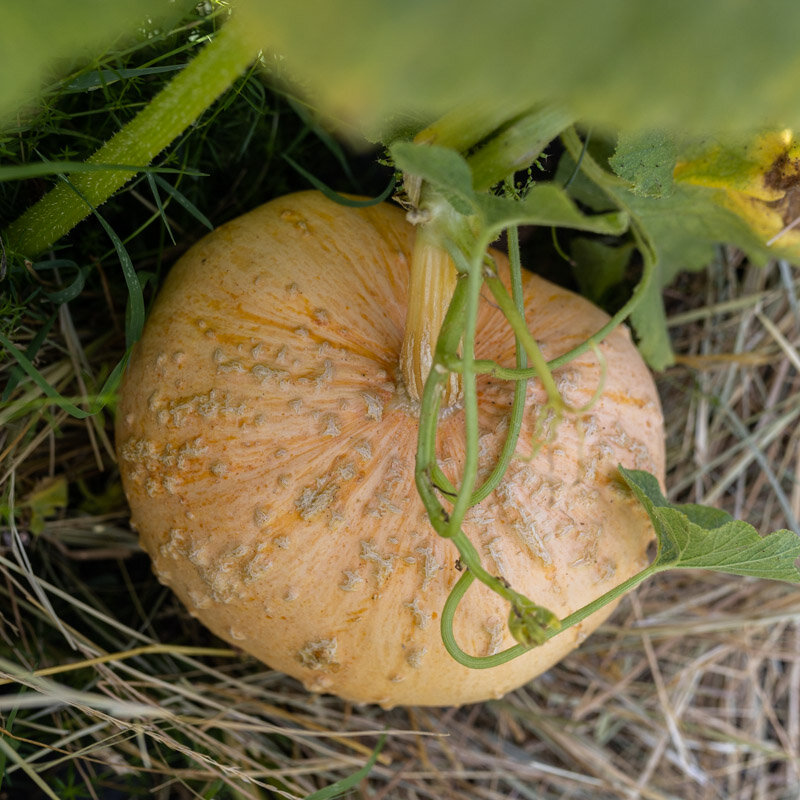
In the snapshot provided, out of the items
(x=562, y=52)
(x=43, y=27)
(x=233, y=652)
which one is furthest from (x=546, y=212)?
(x=233, y=652)

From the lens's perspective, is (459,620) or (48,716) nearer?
(459,620)

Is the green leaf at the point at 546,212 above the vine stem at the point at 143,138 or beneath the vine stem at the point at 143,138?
beneath

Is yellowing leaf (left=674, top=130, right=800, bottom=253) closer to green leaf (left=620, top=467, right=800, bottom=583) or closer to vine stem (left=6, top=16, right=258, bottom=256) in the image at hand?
green leaf (left=620, top=467, right=800, bottom=583)

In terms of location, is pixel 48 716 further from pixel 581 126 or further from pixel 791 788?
pixel 791 788

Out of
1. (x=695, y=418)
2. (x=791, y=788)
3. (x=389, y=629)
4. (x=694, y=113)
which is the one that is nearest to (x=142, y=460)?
(x=389, y=629)

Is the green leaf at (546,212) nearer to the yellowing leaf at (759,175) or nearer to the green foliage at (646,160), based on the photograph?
the green foliage at (646,160)

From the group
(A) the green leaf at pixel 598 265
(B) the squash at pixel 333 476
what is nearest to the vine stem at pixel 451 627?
(B) the squash at pixel 333 476

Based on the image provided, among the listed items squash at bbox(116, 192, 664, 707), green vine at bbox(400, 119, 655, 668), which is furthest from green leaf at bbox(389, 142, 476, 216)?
squash at bbox(116, 192, 664, 707)
